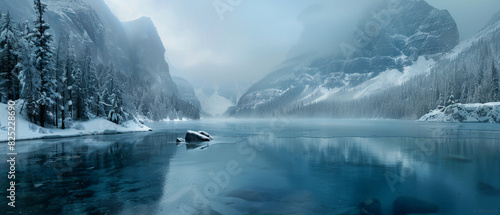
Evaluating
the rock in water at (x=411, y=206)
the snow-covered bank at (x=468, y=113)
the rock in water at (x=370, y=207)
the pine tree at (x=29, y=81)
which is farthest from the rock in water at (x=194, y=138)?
the snow-covered bank at (x=468, y=113)

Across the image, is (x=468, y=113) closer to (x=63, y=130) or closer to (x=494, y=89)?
(x=494, y=89)

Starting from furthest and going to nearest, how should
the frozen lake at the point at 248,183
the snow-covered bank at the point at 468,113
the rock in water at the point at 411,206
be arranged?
the snow-covered bank at the point at 468,113 < the frozen lake at the point at 248,183 < the rock in water at the point at 411,206

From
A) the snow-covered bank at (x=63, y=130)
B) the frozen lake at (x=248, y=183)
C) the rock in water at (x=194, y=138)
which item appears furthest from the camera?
the rock in water at (x=194, y=138)

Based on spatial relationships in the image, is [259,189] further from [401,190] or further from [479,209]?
[479,209]

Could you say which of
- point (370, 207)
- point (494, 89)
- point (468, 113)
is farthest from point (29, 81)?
point (494, 89)

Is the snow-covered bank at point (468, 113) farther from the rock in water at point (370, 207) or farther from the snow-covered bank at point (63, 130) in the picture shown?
the snow-covered bank at point (63, 130)

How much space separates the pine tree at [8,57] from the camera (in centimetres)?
4394

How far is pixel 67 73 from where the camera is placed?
171 feet

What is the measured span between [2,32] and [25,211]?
1963 inches

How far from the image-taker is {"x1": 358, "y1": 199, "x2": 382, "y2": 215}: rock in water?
11134 millimetres

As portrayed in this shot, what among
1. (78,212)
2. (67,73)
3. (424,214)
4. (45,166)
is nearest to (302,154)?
(424,214)

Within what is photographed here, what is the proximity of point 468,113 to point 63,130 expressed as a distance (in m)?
138

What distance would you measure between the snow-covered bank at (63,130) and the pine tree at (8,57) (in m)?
7.47

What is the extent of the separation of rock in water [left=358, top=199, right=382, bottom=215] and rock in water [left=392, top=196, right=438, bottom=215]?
0.67 metres
